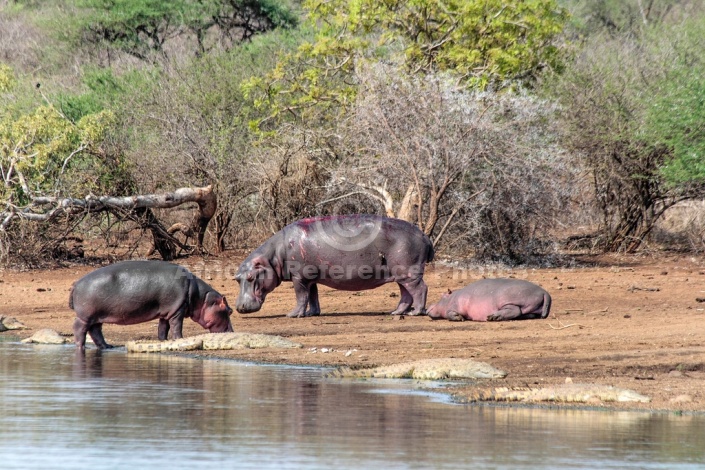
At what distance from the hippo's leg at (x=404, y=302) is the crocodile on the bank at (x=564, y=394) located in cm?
606

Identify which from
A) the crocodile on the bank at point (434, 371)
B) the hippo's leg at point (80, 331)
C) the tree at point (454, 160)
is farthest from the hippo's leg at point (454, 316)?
the tree at point (454, 160)

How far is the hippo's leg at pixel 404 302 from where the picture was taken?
14570 millimetres

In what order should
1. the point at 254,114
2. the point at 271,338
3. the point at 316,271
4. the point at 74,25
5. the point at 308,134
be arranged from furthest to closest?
the point at 74,25 → the point at 254,114 → the point at 308,134 → the point at 316,271 → the point at 271,338

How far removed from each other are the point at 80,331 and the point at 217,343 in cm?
141

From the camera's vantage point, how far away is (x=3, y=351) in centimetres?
1197

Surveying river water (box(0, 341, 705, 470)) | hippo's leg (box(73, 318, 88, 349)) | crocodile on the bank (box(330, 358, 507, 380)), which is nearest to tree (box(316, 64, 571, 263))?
hippo's leg (box(73, 318, 88, 349))

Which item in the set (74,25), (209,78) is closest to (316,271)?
(209,78)

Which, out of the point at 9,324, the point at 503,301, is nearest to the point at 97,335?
the point at 9,324

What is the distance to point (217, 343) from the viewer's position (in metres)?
11.7

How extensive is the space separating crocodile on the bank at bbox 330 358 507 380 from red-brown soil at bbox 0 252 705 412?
0.80 ft

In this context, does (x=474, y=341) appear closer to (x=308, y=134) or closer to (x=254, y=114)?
(x=308, y=134)

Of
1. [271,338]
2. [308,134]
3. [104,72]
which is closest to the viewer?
[271,338]

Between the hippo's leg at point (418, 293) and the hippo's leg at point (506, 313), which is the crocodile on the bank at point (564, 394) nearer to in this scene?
the hippo's leg at point (506, 313)

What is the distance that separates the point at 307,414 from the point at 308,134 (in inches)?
506
